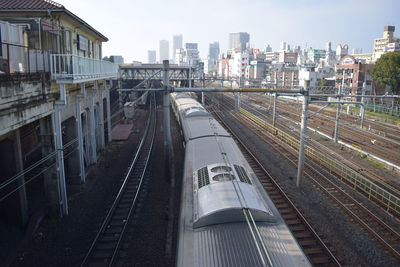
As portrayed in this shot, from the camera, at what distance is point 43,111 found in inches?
436

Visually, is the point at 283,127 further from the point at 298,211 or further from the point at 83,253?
the point at 83,253

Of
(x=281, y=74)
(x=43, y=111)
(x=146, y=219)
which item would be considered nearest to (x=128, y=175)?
(x=146, y=219)

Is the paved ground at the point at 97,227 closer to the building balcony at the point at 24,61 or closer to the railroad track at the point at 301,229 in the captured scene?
the railroad track at the point at 301,229

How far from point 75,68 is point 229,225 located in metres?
9.37

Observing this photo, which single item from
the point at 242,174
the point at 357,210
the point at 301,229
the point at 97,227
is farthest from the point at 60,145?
the point at 357,210

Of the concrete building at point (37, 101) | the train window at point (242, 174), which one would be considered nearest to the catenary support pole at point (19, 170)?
the concrete building at point (37, 101)

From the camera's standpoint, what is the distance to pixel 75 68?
41.0 feet

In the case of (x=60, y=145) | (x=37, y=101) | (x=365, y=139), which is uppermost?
(x=37, y=101)

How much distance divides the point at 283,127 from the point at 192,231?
82.9 feet

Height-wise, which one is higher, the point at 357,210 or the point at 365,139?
the point at 365,139

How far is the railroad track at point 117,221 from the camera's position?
9.32 m

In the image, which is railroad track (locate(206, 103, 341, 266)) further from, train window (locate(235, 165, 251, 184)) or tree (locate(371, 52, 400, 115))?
tree (locate(371, 52, 400, 115))

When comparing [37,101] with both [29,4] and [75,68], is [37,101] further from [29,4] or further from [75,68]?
[29,4]

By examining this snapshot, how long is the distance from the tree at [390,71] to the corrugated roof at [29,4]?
4658cm
